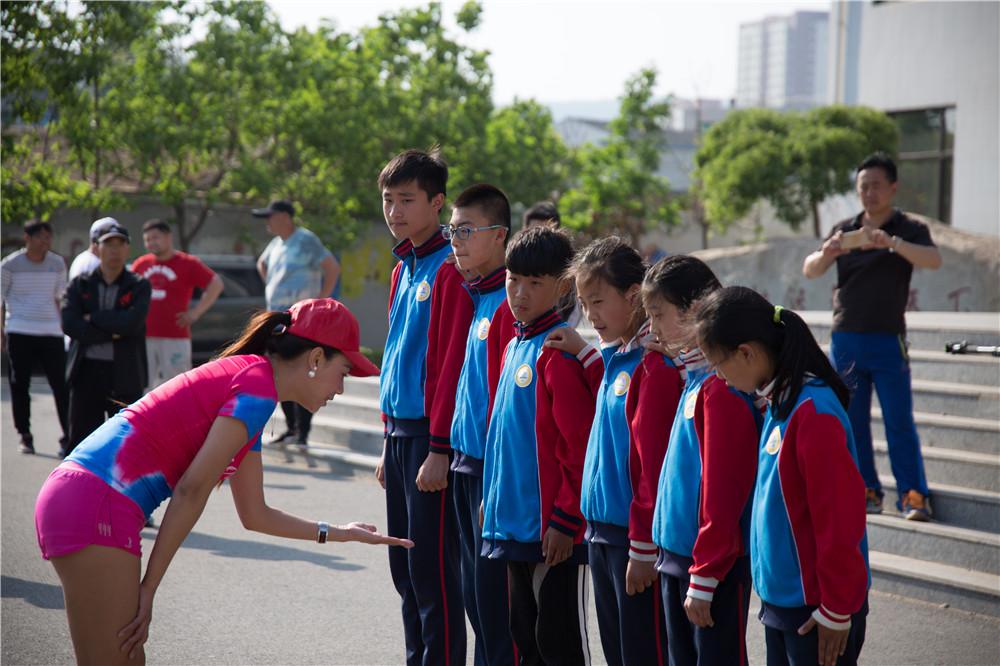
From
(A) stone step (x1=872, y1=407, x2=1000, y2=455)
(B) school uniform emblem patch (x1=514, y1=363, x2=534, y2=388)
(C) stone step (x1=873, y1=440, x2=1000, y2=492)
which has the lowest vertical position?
(C) stone step (x1=873, y1=440, x2=1000, y2=492)

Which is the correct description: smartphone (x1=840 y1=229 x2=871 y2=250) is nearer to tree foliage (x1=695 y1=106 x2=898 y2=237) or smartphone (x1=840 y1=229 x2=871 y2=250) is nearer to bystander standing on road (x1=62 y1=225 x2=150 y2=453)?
bystander standing on road (x1=62 y1=225 x2=150 y2=453)

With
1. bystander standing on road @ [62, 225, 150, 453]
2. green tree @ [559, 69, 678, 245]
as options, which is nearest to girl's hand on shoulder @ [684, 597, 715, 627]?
bystander standing on road @ [62, 225, 150, 453]

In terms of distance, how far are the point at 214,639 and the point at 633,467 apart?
2617 millimetres

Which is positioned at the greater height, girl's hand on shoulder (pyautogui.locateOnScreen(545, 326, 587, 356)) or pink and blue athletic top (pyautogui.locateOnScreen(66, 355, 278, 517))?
girl's hand on shoulder (pyautogui.locateOnScreen(545, 326, 587, 356))

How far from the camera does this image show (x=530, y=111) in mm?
27328

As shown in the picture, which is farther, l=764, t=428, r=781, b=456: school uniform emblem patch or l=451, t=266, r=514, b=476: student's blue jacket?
l=451, t=266, r=514, b=476: student's blue jacket

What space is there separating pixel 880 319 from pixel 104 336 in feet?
16.7

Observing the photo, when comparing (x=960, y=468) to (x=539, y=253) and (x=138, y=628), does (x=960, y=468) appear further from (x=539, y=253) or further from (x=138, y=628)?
(x=138, y=628)

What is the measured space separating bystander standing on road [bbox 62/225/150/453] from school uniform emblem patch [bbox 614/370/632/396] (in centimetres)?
476

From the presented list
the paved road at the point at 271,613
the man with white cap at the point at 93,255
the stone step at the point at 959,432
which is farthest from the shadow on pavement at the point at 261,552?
the stone step at the point at 959,432

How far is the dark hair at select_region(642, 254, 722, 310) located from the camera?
348 centimetres

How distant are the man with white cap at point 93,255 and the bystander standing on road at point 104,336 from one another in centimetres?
9

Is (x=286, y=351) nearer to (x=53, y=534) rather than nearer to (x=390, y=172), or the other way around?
(x=53, y=534)

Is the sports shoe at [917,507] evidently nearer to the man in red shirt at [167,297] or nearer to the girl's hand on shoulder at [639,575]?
the girl's hand on shoulder at [639,575]
